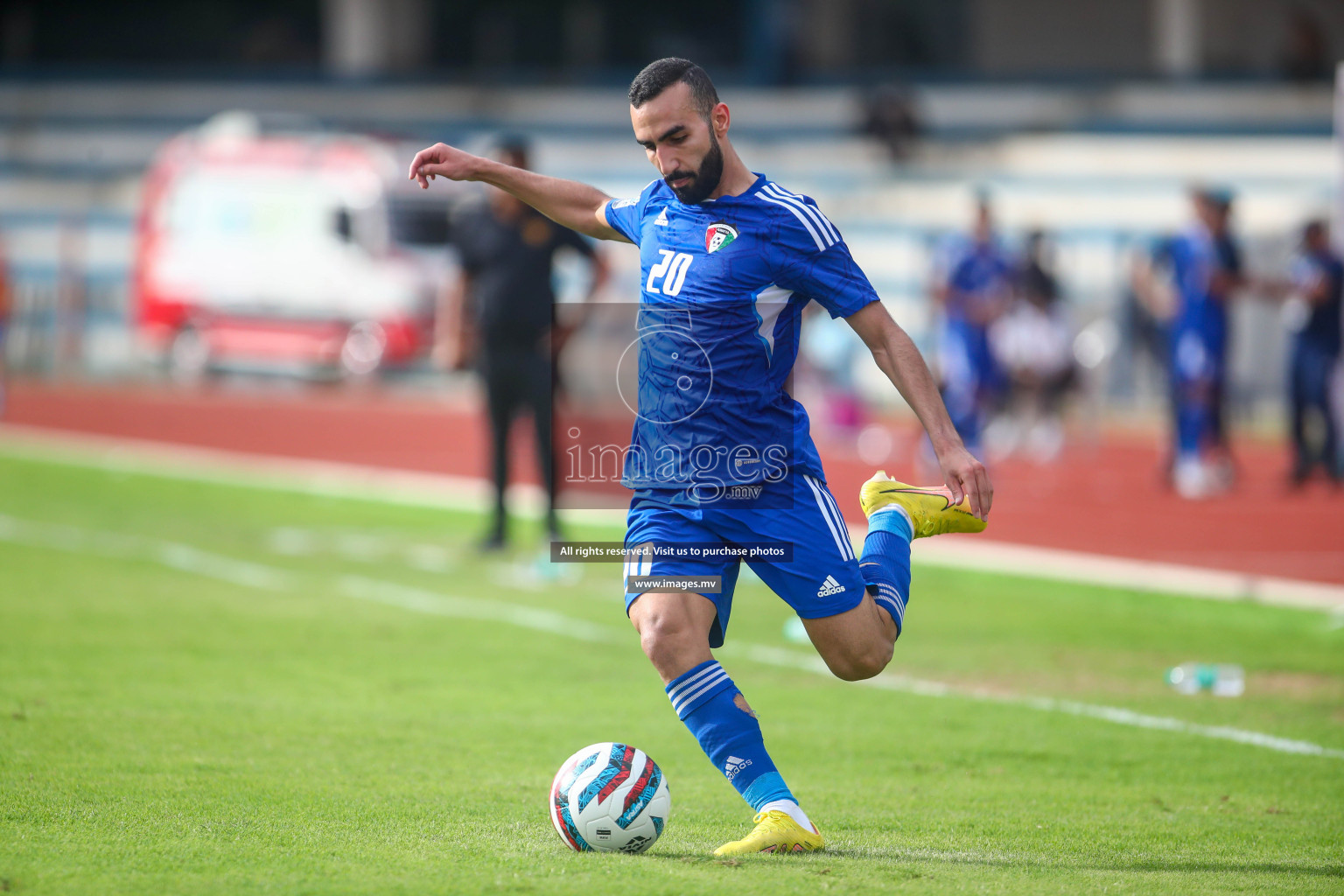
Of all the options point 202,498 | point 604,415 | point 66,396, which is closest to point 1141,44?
point 66,396

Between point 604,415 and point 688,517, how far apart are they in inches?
176

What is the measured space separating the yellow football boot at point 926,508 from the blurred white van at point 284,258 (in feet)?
76.9

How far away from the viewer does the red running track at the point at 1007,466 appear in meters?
12.8

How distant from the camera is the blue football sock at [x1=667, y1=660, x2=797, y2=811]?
4.85 meters

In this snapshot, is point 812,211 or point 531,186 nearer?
point 812,211

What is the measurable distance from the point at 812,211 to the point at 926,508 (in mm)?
1239

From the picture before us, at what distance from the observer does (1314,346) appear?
52.9ft

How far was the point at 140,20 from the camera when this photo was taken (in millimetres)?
39750

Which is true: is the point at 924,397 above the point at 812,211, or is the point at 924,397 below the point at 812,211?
below

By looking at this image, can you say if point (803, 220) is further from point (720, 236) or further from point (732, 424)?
point (732, 424)

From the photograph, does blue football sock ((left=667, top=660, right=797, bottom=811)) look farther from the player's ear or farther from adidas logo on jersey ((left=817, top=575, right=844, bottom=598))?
the player's ear

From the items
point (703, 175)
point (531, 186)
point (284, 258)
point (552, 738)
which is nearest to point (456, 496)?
point (552, 738)

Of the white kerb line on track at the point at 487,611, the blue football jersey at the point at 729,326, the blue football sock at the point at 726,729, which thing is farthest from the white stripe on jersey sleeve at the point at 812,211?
the white kerb line on track at the point at 487,611

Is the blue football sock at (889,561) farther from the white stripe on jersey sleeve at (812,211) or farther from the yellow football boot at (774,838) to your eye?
the white stripe on jersey sleeve at (812,211)
